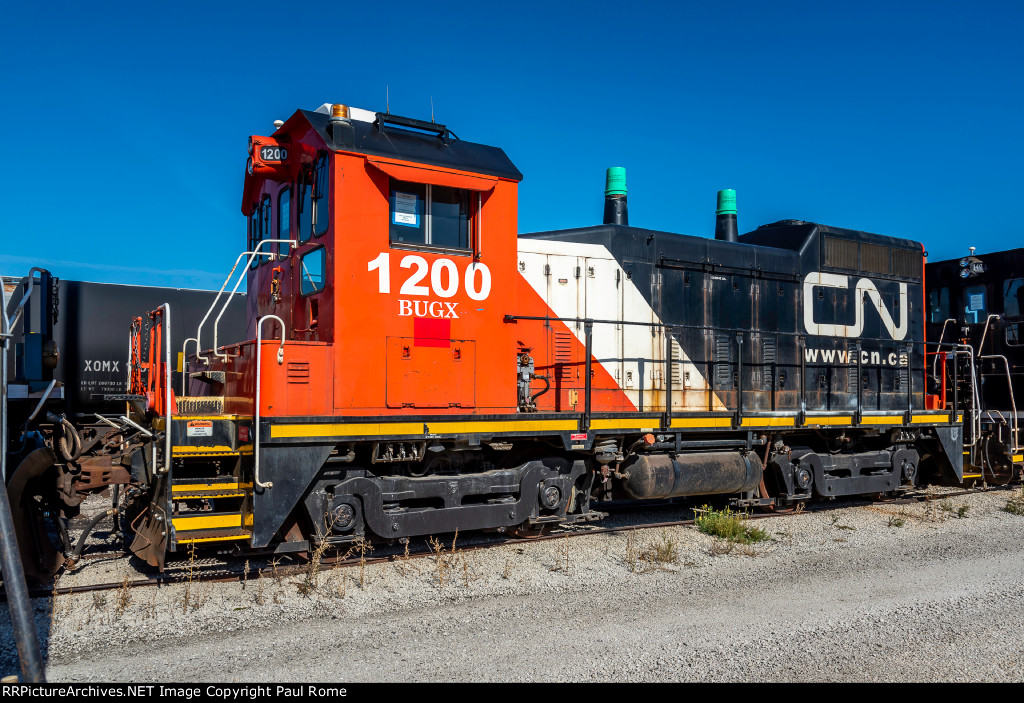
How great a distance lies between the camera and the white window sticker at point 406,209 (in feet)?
21.9

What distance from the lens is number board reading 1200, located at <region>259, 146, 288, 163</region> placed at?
7.09 metres

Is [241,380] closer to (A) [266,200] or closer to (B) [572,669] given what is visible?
(A) [266,200]

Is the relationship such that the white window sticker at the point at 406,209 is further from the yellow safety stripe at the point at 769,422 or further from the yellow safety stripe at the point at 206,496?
the yellow safety stripe at the point at 769,422

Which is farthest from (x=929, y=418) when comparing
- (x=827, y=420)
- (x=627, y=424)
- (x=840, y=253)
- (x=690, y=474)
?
(x=627, y=424)

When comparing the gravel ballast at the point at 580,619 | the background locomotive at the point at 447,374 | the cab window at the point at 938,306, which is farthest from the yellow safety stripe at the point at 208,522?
the cab window at the point at 938,306

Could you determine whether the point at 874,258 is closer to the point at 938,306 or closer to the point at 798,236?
the point at 798,236

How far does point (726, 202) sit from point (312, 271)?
6.31 m

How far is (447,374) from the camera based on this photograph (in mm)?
6844

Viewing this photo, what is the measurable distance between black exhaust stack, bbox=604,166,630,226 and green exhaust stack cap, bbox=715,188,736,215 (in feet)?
6.17

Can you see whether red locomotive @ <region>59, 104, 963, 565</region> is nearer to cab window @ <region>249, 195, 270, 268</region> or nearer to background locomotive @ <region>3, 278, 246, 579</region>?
cab window @ <region>249, 195, 270, 268</region>

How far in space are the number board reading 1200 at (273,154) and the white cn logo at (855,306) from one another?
270 inches

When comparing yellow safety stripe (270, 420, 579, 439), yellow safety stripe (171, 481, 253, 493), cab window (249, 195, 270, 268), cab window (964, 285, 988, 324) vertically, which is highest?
cab window (249, 195, 270, 268)

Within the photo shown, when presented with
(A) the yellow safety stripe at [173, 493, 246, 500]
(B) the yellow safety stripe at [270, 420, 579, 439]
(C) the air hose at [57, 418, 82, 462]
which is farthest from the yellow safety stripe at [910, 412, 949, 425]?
(C) the air hose at [57, 418, 82, 462]

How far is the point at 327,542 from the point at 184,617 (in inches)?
48.0
